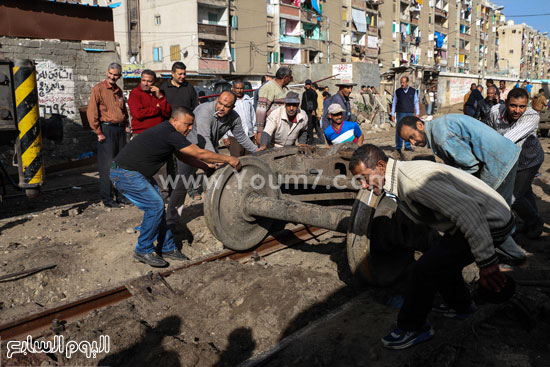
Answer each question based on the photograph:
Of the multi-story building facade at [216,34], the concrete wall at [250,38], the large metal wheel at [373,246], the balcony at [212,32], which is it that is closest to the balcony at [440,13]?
the multi-story building facade at [216,34]

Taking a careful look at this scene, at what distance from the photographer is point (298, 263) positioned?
200 inches

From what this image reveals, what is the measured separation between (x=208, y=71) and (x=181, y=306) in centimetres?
3723

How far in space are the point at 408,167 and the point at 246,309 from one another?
1.90m

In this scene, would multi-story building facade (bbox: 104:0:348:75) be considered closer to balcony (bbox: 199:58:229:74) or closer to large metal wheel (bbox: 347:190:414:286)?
balcony (bbox: 199:58:229:74)

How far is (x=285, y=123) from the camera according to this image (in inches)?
252

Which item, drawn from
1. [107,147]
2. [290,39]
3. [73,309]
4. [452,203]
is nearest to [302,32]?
[290,39]

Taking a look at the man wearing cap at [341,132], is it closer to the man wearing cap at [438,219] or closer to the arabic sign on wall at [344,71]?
the man wearing cap at [438,219]

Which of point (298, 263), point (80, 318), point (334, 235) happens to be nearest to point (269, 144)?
point (334, 235)

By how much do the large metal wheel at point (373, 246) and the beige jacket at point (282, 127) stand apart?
265 centimetres

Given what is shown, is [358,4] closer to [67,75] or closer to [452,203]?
[67,75]

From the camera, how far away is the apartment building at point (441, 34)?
209 ft

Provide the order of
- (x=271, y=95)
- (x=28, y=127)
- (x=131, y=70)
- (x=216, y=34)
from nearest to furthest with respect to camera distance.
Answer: (x=28, y=127) → (x=271, y=95) → (x=131, y=70) → (x=216, y=34)

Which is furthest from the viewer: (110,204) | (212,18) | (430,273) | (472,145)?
(212,18)

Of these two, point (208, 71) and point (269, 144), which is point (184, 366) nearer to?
point (269, 144)
